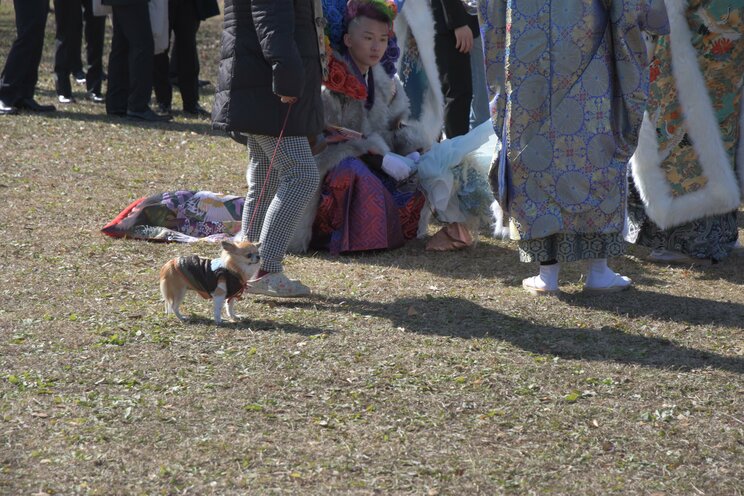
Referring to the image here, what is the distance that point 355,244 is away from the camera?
5742 mm

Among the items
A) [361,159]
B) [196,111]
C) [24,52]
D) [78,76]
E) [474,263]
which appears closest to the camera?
[474,263]

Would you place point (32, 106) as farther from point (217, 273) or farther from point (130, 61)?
point (217, 273)

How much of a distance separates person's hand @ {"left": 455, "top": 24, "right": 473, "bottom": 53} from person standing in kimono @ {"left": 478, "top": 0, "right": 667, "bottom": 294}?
2244mm

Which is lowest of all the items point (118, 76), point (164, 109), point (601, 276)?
point (601, 276)

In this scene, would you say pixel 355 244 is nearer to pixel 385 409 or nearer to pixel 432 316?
pixel 432 316

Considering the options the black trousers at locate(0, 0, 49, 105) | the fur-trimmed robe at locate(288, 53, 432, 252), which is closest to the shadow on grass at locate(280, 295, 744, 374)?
the fur-trimmed robe at locate(288, 53, 432, 252)

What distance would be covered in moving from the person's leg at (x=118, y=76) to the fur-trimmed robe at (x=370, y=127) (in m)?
4.48

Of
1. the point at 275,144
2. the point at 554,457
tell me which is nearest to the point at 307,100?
the point at 275,144

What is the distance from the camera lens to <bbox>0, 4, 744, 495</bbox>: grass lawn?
3.20 m

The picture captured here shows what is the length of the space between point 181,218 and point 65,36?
17.1ft

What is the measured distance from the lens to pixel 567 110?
15.4 ft

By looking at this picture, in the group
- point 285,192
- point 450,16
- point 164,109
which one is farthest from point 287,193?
point 164,109

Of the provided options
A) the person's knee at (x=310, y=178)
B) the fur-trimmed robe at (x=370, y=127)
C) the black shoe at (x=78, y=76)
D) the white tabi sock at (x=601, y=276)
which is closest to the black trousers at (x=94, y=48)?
the black shoe at (x=78, y=76)

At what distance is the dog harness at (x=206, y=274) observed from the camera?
436 cm
